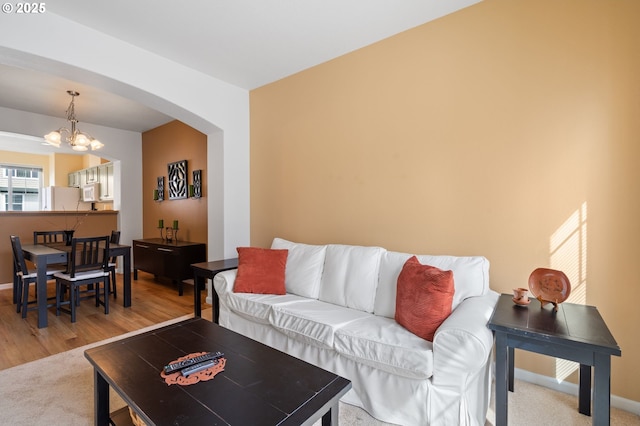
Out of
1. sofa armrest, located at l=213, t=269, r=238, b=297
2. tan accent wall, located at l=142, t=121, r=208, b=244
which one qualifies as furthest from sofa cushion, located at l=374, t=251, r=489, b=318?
tan accent wall, located at l=142, t=121, r=208, b=244

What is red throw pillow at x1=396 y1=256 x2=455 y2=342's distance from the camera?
175 cm

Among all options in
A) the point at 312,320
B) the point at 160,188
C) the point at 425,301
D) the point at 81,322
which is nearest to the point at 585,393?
the point at 425,301

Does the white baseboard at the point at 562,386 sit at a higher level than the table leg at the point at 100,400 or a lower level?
lower

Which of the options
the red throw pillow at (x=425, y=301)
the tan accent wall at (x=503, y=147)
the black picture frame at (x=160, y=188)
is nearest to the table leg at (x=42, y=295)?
the black picture frame at (x=160, y=188)

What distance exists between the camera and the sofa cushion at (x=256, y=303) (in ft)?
7.79

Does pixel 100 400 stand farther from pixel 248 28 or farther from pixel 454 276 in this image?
pixel 248 28

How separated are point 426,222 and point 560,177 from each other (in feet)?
3.02

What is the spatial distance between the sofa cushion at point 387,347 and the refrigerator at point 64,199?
7.91 meters

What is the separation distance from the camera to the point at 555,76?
2014 millimetres

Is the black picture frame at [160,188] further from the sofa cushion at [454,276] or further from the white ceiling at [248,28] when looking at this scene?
the sofa cushion at [454,276]

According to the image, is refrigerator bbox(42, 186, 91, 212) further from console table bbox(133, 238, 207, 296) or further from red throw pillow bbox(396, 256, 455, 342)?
red throw pillow bbox(396, 256, 455, 342)

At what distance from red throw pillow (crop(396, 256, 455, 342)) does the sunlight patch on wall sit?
0.82m

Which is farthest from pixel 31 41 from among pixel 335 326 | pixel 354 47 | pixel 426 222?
pixel 426 222

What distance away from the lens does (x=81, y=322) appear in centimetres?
327
